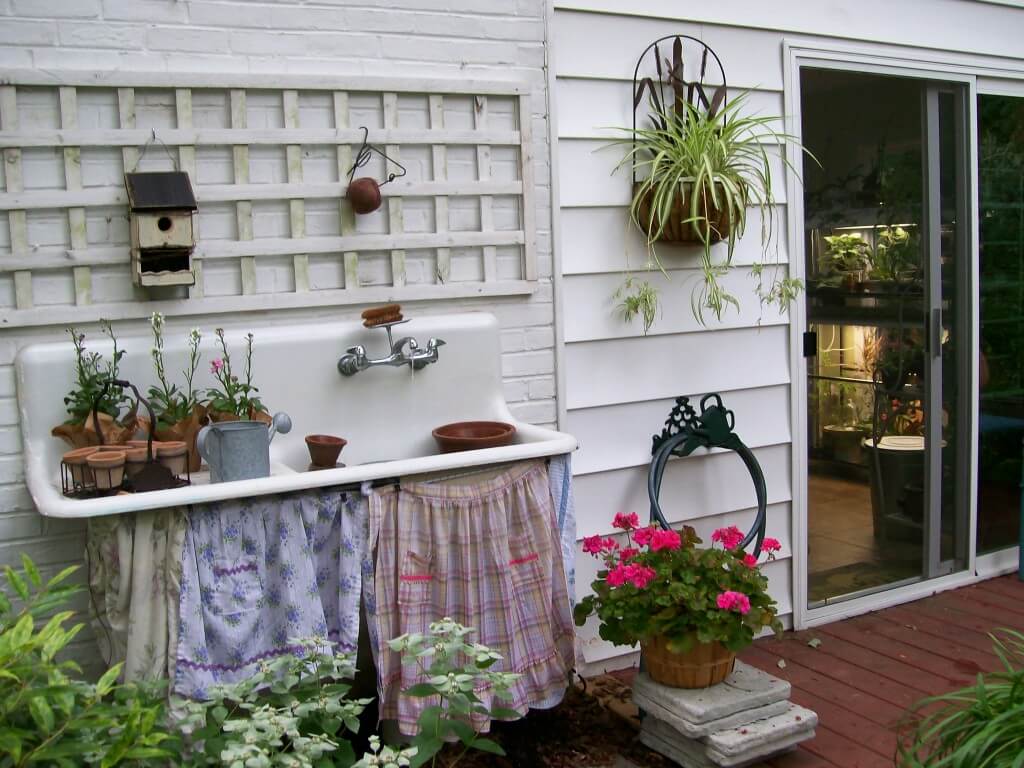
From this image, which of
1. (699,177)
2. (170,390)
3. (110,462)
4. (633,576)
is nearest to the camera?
(110,462)

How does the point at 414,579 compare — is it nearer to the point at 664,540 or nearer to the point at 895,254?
the point at 664,540

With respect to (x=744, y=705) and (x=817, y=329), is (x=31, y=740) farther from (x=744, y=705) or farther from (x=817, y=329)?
(x=817, y=329)

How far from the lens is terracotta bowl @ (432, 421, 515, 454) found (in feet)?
9.08

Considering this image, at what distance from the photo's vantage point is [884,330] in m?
3.87

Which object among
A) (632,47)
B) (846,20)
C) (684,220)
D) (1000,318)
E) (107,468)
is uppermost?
(846,20)

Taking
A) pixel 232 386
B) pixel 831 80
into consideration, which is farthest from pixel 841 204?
pixel 232 386

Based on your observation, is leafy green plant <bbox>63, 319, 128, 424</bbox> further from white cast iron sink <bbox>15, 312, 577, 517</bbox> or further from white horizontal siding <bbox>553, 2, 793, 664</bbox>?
white horizontal siding <bbox>553, 2, 793, 664</bbox>

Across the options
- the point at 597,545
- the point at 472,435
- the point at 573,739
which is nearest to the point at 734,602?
the point at 597,545

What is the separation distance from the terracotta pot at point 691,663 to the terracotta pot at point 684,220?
1.23 metres

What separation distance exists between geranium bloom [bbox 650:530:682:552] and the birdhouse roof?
1.44 meters

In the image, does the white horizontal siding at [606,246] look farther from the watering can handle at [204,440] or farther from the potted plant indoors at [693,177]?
the watering can handle at [204,440]

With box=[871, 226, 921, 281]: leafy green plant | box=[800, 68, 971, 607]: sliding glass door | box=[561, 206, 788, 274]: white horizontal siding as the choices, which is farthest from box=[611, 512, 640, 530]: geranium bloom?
box=[871, 226, 921, 281]: leafy green plant

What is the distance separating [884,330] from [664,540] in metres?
1.64

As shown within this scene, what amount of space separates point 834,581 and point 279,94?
2.62 m
